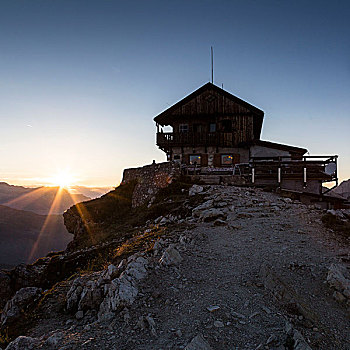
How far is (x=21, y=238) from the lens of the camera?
7781 cm

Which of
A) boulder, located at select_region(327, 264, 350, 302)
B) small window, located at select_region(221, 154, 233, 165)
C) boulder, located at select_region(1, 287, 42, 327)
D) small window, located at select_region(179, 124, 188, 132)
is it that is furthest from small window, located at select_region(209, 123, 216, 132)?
boulder, located at select_region(1, 287, 42, 327)

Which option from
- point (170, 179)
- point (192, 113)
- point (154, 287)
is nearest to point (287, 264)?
point (154, 287)

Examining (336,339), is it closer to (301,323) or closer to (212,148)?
(301,323)

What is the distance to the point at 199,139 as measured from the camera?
1270 inches

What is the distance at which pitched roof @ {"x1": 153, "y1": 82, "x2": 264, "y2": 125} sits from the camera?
105 feet

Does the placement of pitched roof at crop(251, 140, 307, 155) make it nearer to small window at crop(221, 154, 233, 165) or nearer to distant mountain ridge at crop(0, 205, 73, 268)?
small window at crop(221, 154, 233, 165)

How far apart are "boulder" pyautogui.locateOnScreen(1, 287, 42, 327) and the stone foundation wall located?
13.6 m

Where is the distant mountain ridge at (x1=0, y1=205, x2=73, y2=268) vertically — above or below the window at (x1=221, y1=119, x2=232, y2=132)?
below

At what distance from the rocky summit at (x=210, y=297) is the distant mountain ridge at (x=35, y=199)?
445 ft

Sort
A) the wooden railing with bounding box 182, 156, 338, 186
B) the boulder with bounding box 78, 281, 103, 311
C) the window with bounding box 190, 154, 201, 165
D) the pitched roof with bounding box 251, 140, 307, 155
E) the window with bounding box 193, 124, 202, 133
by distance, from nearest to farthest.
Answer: the boulder with bounding box 78, 281, 103, 311 → the wooden railing with bounding box 182, 156, 338, 186 → the pitched roof with bounding box 251, 140, 307, 155 → the window with bounding box 190, 154, 201, 165 → the window with bounding box 193, 124, 202, 133

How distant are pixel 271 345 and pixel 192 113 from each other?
1211 inches

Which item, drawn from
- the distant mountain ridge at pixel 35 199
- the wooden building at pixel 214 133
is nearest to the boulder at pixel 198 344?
the wooden building at pixel 214 133

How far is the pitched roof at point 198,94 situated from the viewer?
3206 cm

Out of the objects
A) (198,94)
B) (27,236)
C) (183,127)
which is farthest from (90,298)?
(27,236)
